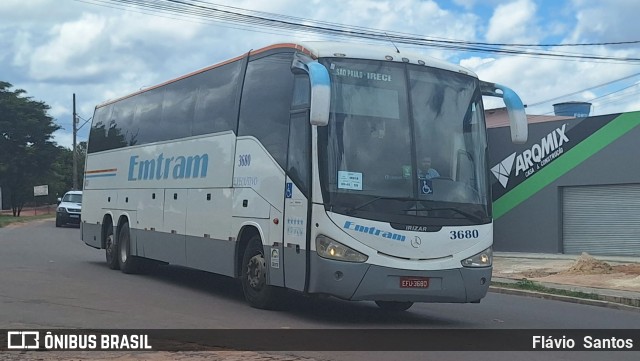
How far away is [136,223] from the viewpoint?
1666 centimetres

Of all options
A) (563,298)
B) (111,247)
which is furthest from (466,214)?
(111,247)

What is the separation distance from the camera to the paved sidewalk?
51.1ft

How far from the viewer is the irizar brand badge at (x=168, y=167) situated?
1391 centimetres

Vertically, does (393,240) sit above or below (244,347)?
above

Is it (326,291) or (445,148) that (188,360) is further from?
(445,148)

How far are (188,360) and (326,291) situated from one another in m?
2.64

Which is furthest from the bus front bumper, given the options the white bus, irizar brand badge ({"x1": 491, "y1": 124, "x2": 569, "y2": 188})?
irizar brand badge ({"x1": 491, "y1": 124, "x2": 569, "y2": 188})

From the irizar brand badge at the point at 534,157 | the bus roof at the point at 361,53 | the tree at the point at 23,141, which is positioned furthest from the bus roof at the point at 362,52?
the tree at the point at 23,141

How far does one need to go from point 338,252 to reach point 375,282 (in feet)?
1.96

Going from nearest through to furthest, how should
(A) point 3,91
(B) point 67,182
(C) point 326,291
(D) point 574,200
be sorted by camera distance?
(C) point 326,291, (D) point 574,200, (A) point 3,91, (B) point 67,182

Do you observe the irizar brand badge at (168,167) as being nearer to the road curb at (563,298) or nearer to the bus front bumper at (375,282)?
the bus front bumper at (375,282)

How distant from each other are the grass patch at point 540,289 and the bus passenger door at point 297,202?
24.6 feet

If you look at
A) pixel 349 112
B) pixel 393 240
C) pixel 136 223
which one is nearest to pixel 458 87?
pixel 349 112

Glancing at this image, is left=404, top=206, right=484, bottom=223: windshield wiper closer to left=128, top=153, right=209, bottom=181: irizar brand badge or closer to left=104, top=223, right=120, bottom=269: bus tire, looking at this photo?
left=128, top=153, right=209, bottom=181: irizar brand badge
